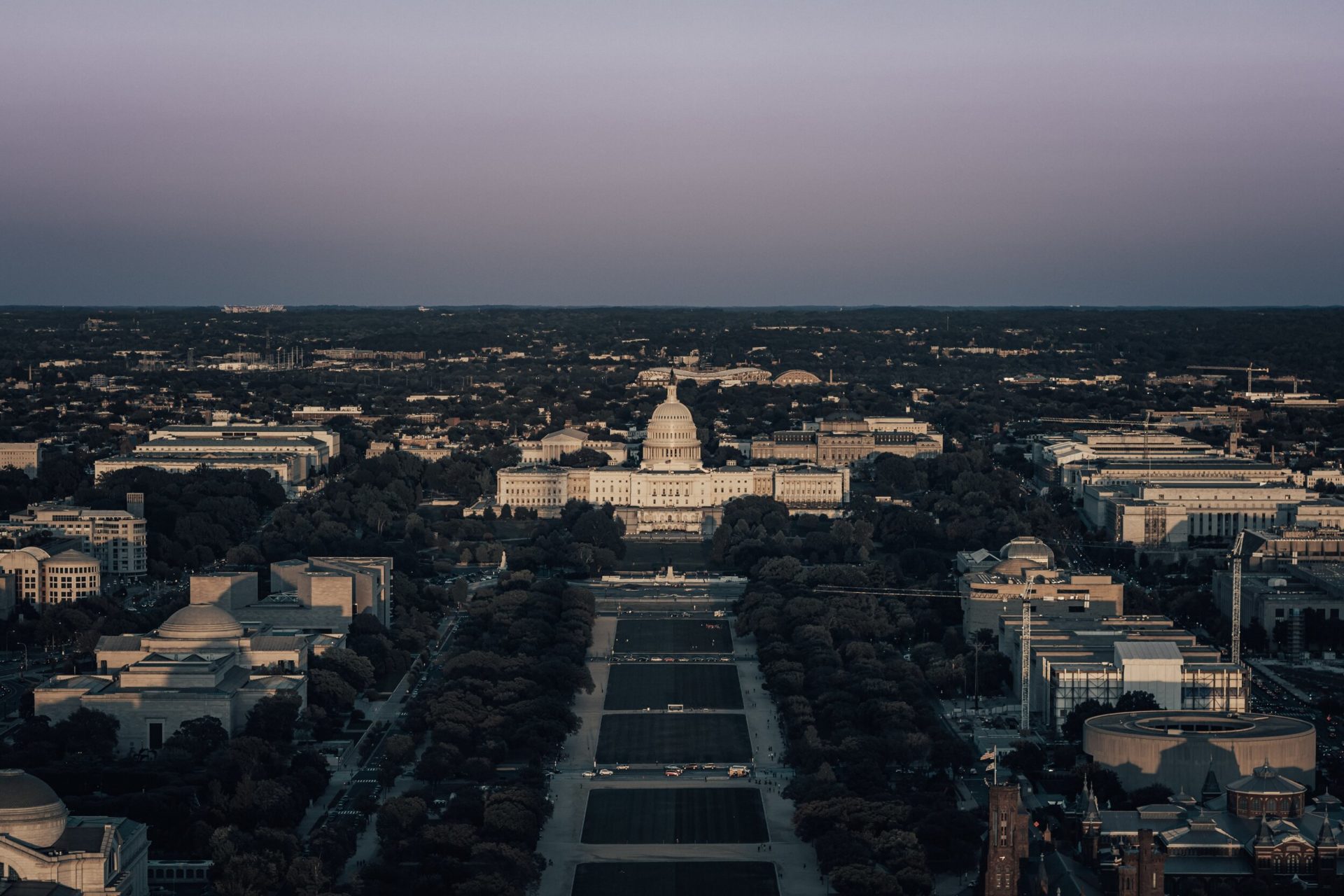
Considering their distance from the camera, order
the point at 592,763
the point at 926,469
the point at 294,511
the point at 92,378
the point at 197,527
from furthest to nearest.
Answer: the point at 92,378 → the point at 926,469 → the point at 294,511 → the point at 197,527 → the point at 592,763

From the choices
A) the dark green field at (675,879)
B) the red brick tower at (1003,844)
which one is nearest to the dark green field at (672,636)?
the dark green field at (675,879)

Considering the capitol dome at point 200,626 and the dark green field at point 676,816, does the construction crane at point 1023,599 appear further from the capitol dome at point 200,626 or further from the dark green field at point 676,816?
the capitol dome at point 200,626

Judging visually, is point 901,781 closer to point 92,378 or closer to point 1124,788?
point 1124,788

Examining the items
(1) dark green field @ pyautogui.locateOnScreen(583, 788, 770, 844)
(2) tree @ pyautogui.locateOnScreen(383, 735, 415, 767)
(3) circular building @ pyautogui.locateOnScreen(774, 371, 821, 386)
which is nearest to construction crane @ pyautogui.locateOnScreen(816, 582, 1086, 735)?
(1) dark green field @ pyautogui.locateOnScreen(583, 788, 770, 844)

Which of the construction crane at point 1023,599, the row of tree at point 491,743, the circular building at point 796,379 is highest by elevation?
the circular building at point 796,379

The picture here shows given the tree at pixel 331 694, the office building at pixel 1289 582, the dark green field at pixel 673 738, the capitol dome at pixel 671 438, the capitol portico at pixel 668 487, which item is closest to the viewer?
the dark green field at pixel 673 738

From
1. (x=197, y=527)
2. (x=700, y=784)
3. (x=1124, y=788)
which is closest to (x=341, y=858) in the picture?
(x=700, y=784)

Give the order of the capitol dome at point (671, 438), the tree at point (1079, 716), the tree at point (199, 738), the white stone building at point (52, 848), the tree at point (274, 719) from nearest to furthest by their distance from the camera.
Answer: the white stone building at point (52, 848) → the tree at point (199, 738) → the tree at point (274, 719) → the tree at point (1079, 716) → the capitol dome at point (671, 438)

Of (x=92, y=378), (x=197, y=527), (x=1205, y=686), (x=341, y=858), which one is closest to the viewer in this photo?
(x=341, y=858)
